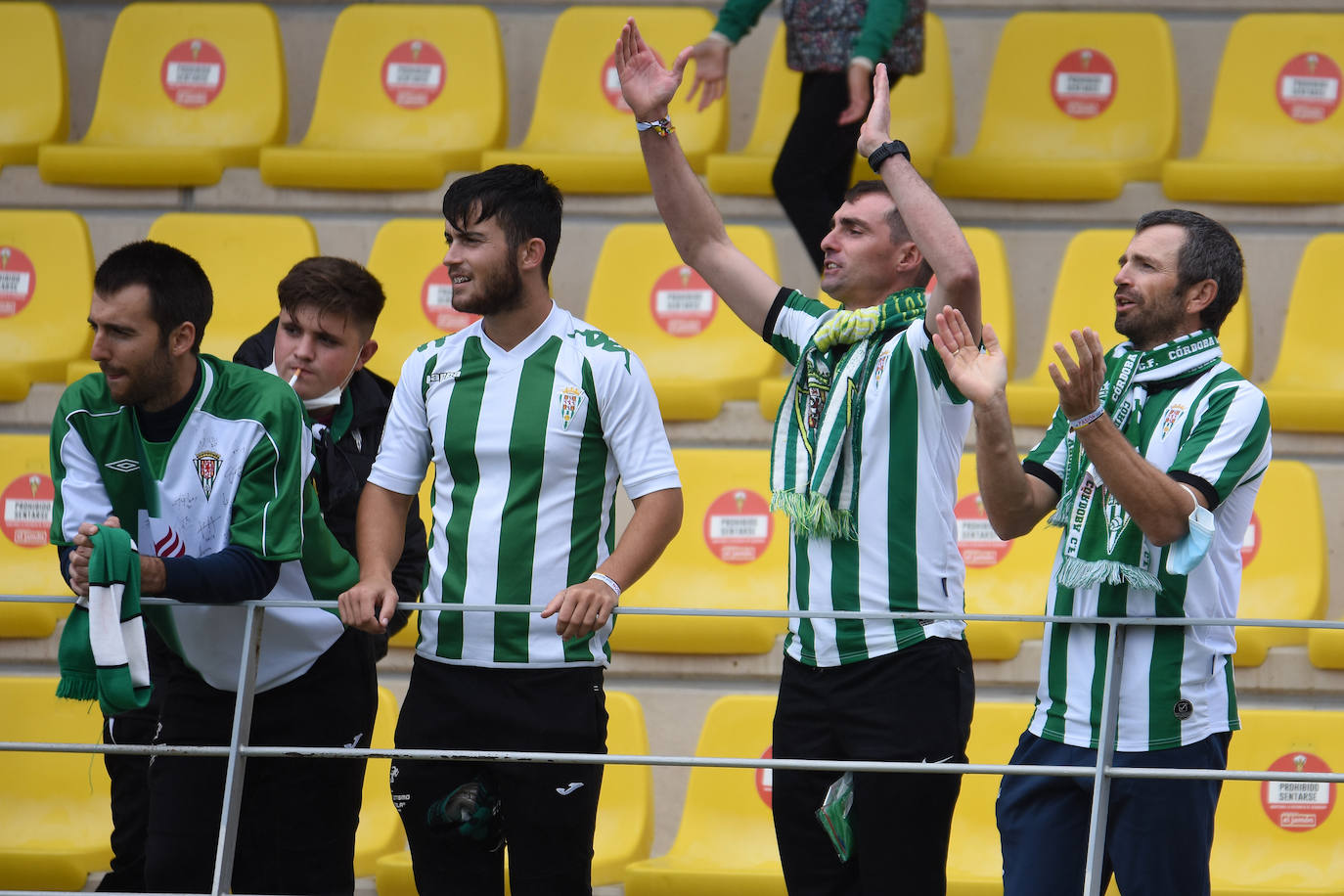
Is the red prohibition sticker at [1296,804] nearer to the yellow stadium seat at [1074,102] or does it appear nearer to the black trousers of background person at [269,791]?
the yellow stadium seat at [1074,102]

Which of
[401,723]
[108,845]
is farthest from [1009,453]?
[108,845]

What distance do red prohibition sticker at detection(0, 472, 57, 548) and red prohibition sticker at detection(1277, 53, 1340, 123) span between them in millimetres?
4030

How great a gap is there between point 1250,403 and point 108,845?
290 cm

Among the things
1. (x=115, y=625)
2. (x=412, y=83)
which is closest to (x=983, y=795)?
(x=115, y=625)

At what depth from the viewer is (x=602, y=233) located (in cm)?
521

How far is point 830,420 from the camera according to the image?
2.81 meters

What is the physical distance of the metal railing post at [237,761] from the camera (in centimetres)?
266

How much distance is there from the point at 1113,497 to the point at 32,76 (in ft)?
14.8

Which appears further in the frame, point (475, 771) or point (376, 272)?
point (376, 272)

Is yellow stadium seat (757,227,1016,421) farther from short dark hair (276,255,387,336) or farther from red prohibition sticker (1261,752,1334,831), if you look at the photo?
short dark hair (276,255,387,336)

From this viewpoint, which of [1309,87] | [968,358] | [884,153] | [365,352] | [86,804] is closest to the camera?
[968,358]

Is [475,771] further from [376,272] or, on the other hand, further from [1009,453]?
[376,272]

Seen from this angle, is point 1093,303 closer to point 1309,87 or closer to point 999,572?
point 999,572

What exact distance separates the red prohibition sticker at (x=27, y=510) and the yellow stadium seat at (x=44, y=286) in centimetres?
54
